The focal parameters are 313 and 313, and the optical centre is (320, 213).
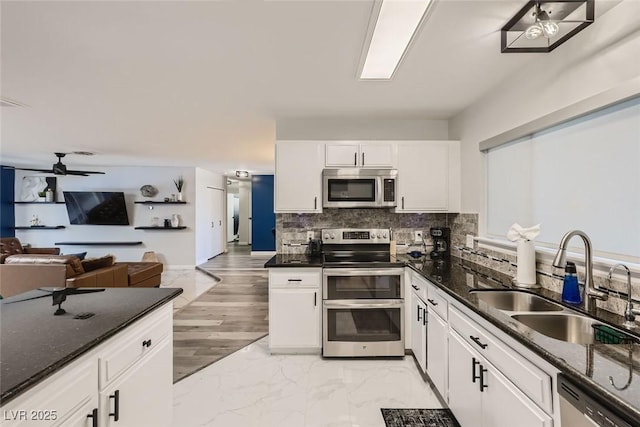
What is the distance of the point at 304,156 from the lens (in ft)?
10.6

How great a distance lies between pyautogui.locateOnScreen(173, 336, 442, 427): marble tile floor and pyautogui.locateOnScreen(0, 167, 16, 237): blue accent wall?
7.68 m

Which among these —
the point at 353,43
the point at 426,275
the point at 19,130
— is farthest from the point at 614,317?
the point at 19,130

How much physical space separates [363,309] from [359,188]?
118 centimetres

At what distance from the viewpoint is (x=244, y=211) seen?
1139 cm

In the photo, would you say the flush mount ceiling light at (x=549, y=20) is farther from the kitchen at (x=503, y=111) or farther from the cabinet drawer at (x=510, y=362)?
the cabinet drawer at (x=510, y=362)

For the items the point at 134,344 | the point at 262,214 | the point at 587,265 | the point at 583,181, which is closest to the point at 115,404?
the point at 134,344

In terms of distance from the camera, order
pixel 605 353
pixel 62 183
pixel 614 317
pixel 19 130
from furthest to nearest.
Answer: pixel 62 183 → pixel 19 130 → pixel 614 317 → pixel 605 353

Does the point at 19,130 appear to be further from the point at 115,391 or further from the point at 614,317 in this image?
the point at 614,317

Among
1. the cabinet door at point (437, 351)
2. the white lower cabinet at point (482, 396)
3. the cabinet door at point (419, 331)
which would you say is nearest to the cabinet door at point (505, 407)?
the white lower cabinet at point (482, 396)

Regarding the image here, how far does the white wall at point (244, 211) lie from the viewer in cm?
1113

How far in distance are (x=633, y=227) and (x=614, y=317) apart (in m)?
0.45

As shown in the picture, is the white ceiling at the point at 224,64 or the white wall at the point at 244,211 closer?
the white ceiling at the point at 224,64

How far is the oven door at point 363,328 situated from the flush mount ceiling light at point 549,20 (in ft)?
7.19

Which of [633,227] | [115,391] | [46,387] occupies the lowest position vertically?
[115,391]
